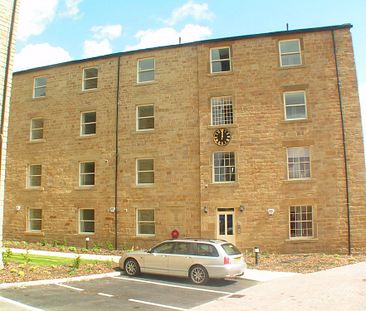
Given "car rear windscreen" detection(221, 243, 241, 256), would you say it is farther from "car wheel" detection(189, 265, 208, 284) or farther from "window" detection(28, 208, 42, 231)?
"window" detection(28, 208, 42, 231)

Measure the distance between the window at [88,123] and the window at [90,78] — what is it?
1.79 m

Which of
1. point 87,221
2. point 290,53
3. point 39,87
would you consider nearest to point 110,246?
point 87,221

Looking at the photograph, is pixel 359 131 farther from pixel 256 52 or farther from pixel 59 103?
pixel 59 103

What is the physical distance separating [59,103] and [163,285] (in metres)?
17.6

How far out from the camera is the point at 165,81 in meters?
24.4

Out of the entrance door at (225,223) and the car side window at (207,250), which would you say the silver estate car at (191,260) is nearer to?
the car side window at (207,250)

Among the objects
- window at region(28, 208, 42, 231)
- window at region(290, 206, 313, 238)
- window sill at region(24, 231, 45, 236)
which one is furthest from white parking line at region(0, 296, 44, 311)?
window at region(28, 208, 42, 231)

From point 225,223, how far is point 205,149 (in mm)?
4271

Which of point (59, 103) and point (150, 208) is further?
point (59, 103)

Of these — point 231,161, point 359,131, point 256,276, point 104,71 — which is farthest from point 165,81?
point 256,276

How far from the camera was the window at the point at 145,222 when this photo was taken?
77.3ft

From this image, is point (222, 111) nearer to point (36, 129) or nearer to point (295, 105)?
point (295, 105)

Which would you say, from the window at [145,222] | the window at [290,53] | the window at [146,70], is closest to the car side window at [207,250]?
the window at [145,222]

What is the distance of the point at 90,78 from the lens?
26547 mm
